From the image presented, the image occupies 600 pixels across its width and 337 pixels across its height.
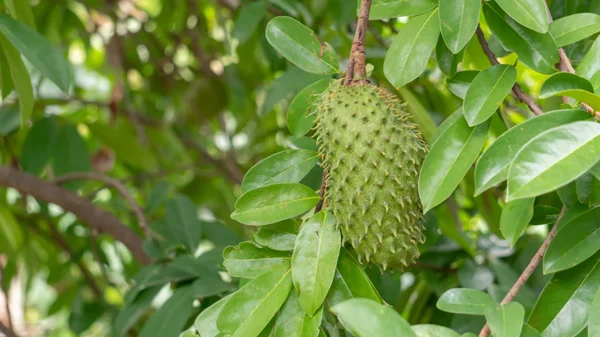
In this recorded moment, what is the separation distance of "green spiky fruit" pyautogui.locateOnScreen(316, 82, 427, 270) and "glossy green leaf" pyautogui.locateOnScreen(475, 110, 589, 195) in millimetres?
199

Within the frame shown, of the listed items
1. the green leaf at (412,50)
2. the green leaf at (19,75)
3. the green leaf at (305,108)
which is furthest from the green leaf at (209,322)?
the green leaf at (19,75)

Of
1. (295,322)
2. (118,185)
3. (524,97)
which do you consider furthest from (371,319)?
(118,185)

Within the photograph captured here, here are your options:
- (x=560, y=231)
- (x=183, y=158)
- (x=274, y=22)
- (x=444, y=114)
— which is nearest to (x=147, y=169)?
(x=183, y=158)

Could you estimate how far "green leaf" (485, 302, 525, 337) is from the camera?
0.72m

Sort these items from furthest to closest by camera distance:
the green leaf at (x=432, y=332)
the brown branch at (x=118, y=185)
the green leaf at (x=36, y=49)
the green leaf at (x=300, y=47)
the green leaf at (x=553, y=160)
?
the brown branch at (x=118, y=185)
the green leaf at (x=36, y=49)
the green leaf at (x=300, y=47)
the green leaf at (x=432, y=332)
the green leaf at (x=553, y=160)

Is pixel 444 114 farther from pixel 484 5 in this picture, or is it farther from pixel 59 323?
pixel 59 323

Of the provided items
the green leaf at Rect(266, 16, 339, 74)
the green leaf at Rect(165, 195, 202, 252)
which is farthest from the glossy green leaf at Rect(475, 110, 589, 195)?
the green leaf at Rect(165, 195, 202, 252)

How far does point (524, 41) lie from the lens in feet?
3.21

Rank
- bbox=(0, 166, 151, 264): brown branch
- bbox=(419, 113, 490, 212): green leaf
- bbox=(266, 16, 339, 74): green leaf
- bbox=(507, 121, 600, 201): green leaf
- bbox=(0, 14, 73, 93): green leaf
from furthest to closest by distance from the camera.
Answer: bbox=(0, 166, 151, 264): brown branch < bbox=(0, 14, 73, 93): green leaf < bbox=(266, 16, 339, 74): green leaf < bbox=(419, 113, 490, 212): green leaf < bbox=(507, 121, 600, 201): green leaf

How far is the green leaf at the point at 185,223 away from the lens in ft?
5.59

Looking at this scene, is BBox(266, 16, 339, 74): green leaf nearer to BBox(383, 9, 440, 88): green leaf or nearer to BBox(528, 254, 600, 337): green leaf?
BBox(383, 9, 440, 88): green leaf

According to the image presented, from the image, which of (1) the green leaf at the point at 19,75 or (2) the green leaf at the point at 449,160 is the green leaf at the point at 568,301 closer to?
(2) the green leaf at the point at 449,160

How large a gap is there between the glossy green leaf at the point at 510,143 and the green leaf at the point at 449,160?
0.25 ft

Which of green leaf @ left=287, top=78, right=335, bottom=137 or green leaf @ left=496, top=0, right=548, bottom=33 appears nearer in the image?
green leaf @ left=496, top=0, right=548, bottom=33
